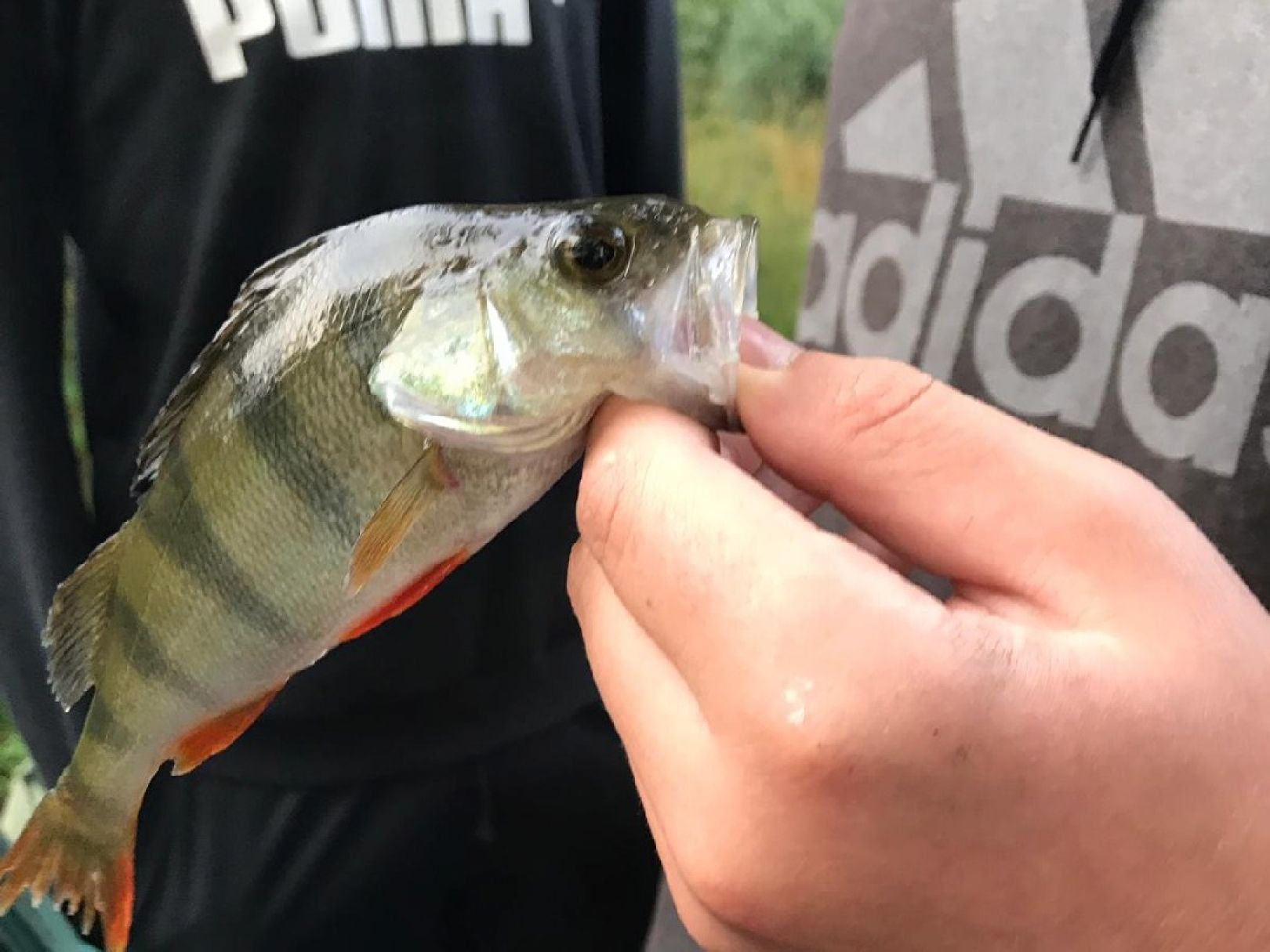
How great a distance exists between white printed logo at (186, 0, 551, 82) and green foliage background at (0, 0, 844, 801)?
103 cm

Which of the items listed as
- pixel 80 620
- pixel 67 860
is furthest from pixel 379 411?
pixel 67 860

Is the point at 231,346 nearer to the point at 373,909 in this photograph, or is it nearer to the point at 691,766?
the point at 691,766

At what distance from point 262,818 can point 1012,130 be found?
0.81 metres

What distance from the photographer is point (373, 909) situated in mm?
959

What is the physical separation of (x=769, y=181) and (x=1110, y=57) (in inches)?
44.3

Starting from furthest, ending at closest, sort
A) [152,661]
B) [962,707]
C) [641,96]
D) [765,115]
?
[765,115] < [641,96] < [152,661] < [962,707]

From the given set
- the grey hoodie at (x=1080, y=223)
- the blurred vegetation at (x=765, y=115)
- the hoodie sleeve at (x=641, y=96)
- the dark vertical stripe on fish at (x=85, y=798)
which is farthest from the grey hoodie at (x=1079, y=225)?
the blurred vegetation at (x=765, y=115)

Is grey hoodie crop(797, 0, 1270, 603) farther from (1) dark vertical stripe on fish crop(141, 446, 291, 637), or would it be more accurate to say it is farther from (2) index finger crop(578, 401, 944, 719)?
(1) dark vertical stripe on fish crop(141, 446, 291, 637)

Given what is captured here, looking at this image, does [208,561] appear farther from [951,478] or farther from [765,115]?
[765,115]

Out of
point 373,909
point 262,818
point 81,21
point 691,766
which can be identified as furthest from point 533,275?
point 373,909

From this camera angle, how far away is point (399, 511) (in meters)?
0.48

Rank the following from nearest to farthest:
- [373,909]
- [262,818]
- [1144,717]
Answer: [1144,717]
[262,818]
[373,909]

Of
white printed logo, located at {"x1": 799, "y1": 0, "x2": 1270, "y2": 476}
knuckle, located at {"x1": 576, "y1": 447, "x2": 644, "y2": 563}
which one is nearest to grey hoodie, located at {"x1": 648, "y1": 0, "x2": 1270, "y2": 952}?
white printed logo, located at {"x1": 799, "y1": 0, "x2": 1270, "y2": 476}

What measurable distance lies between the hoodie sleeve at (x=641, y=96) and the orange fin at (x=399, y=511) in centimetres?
48
